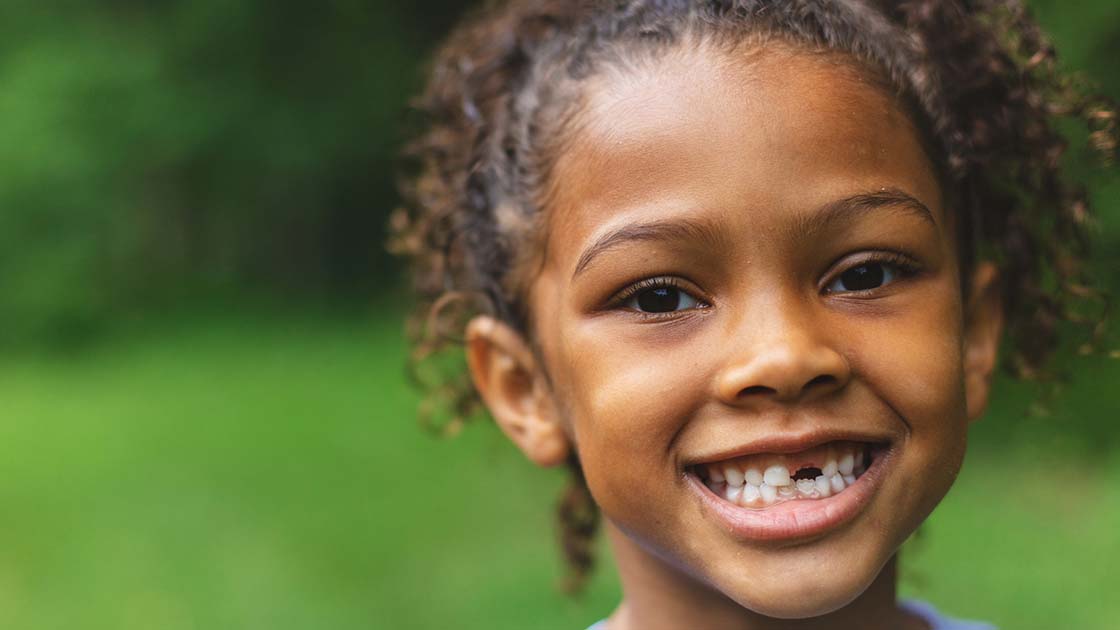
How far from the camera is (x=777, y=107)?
6.30 ft

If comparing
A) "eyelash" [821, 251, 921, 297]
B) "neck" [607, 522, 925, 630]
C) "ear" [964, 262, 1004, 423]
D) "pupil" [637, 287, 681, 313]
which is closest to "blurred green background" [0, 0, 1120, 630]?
"ear" [964, 262, 1004, 423]

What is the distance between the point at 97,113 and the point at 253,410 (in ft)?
9.20

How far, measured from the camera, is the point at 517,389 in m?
2.38

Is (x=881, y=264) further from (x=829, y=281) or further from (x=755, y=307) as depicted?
(x=755, y=307)

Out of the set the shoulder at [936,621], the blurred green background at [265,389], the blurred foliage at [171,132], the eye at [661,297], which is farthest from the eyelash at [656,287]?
the blurred foliage at [171,132]

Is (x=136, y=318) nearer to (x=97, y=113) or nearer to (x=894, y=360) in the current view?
(x=97, y=113)

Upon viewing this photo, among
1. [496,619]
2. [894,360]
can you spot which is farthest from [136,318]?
[894,360]

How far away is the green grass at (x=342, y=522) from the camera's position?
4371 mm

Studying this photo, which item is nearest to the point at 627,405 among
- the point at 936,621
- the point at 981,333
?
the point at 981,333

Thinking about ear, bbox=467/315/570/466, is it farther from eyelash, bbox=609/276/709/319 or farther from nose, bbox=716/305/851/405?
nose, bbox=716/305/851/405

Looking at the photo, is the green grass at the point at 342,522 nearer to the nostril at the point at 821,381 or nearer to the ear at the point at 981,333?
the ear at the point at 981,333

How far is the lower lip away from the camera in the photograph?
187cm

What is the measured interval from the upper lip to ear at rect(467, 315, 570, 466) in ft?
1.51

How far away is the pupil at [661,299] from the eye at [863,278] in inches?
8.4
